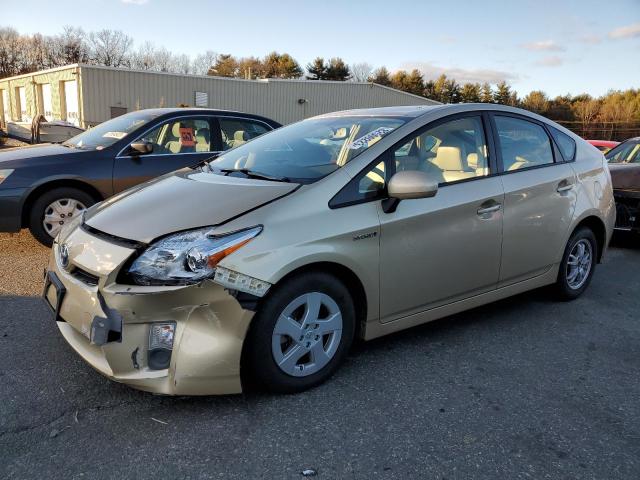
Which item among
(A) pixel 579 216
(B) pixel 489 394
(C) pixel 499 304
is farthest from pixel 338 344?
(A) pixel 579 216

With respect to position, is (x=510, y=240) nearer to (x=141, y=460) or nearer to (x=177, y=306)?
(x=177, y=306)

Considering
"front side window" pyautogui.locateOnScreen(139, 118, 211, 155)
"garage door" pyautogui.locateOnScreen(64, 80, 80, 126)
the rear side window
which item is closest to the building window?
"garage door" pyautogui.locateOnScreen(64, 80, 80, 126)

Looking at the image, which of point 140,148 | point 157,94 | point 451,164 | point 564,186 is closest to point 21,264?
point 140,148

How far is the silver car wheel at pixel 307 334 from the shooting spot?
108 inches

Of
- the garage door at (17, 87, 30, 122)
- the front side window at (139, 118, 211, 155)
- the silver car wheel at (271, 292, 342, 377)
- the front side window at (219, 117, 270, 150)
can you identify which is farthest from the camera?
the garage door at (17, 87, 30, 122)

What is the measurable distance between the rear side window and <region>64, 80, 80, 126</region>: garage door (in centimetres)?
2894

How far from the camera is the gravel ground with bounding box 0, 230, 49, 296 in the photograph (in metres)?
4.39

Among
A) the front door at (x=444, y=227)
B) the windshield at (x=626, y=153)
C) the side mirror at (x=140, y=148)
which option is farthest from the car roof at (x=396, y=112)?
the windshield at (x=626, y=153)

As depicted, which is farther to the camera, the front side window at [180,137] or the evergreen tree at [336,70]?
the evergreen tree at [336,70]

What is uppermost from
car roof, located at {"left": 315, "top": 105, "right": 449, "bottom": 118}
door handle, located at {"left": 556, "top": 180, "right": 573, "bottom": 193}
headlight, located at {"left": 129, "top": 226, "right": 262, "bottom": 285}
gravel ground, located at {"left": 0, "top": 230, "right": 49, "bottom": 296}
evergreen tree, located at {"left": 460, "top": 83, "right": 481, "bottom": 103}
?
evergreen tree, located at {"left": 460, "top": 83, "right": 481, "bottom": 103}

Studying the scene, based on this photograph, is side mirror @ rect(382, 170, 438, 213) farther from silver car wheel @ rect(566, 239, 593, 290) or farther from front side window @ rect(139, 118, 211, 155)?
front side window @ rect(139, 118, 211, 155)

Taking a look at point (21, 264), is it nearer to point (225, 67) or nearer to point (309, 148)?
point (309, 148)

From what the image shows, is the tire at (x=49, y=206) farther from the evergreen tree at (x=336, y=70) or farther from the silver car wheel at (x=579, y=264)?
the evergreen tree at (x=336, y=70)

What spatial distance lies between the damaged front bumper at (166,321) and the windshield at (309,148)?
977mm
